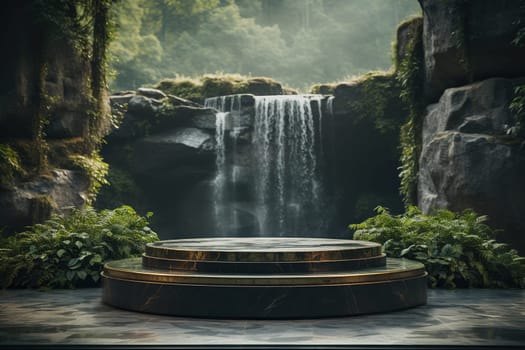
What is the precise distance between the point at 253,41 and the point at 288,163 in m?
26.4

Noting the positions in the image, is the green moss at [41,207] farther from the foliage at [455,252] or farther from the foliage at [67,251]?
the foliage at [455,252]

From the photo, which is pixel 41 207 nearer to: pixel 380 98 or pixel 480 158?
pixel 480 158

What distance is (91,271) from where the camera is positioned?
31.2ft

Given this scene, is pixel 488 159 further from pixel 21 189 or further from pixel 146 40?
pixel 146 40

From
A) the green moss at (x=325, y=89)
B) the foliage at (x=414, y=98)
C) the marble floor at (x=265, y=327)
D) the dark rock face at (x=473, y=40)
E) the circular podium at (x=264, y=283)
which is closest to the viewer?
the marble floor at (x=265, y=327)

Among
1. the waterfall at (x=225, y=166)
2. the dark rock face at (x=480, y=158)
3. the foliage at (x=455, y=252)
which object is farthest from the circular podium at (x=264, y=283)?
the waterfall at (x=225, y=166)

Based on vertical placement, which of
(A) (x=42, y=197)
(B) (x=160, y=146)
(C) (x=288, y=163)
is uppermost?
(B) (x=160, y=146)

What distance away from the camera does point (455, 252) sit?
9328mm

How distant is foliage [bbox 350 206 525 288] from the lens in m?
9.28

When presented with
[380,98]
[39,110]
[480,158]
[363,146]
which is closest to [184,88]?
[363,146]

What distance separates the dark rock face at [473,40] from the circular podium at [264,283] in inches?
267

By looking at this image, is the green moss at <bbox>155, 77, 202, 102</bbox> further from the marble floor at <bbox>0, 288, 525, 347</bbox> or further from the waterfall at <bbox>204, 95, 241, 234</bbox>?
the marble floor at <bbox>0, 288, 525, 347</bbox>

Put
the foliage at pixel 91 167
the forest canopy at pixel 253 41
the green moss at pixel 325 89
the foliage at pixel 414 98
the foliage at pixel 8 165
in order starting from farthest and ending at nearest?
the forest canopy at pixel 253 41
the green moss at pixel 325 89
the foliage at pixel 414 98
the foliage at pixel 91 167
the foliage at pixel 8 165

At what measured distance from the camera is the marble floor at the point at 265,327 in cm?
522
